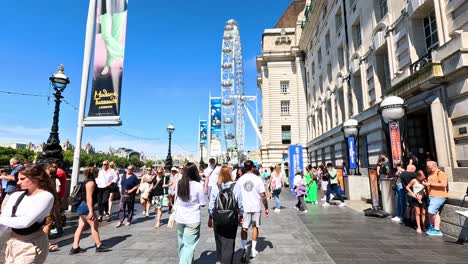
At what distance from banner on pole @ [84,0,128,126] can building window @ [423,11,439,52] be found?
12.9 metres

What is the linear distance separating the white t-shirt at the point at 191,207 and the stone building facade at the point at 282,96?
110 ft

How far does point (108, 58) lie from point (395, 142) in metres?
11.9

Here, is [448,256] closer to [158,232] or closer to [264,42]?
[158,232]

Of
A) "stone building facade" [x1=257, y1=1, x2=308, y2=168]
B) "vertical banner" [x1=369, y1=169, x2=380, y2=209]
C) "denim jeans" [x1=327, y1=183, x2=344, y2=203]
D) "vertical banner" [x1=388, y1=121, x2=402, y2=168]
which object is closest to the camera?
"vertical banner" [x1=388, y1=121, x2=402, y2=168]

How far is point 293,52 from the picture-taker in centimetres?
3884

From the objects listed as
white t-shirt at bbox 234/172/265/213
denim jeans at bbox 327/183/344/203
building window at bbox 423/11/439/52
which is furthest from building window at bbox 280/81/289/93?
white t-shirt at bbox 234/172/265/213

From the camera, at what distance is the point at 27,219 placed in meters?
2.83

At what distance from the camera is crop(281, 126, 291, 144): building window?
3869 cm

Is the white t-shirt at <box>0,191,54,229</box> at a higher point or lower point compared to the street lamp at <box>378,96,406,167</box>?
lower

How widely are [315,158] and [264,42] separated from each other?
19.2 m

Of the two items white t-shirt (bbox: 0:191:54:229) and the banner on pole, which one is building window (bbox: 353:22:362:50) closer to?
the banner on pole

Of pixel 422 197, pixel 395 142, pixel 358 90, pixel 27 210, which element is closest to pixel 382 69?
pixel 358 90

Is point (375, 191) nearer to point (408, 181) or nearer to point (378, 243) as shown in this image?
point (408, 181)

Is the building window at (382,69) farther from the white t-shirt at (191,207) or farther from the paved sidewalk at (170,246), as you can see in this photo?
the white t-shirt at (191,207)
